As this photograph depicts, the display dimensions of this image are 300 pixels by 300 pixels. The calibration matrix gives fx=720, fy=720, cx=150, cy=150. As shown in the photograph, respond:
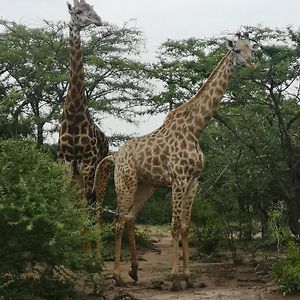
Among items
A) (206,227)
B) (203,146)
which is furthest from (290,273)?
(203,146)

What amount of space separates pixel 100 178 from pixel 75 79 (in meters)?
1.44

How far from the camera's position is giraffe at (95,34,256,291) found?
8.88m

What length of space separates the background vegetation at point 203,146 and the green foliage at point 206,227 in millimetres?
20

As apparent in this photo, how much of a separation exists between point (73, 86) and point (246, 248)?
15.2 feet

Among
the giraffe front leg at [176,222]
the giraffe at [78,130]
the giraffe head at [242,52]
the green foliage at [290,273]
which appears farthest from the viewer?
the giraffe at [78,130]

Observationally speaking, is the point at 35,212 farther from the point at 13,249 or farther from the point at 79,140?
the point at 79,140

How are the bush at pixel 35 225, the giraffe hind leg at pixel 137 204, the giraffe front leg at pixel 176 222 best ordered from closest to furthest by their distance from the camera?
the bush at pixel 35 225, the giraffe front leg at pixel 176 222, the giraffe hind leg at pixel 137 204

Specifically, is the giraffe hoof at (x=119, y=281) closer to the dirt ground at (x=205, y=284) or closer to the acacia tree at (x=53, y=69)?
the dirt ground at (x=205, y=284)

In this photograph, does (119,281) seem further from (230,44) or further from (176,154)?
(230,44)

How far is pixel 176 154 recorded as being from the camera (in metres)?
8.92

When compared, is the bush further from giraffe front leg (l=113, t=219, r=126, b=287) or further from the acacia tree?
the acacia tree

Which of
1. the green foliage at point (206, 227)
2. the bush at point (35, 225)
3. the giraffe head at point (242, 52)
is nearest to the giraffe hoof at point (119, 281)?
the bush at point (35, 225)

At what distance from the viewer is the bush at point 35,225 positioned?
6.71 m

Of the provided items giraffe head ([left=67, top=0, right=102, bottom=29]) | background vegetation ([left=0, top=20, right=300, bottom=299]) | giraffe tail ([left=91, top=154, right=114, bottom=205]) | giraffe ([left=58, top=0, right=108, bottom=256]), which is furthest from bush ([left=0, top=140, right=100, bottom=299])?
giraffe head ([left=67, top=0, right=102, bottom=29])
